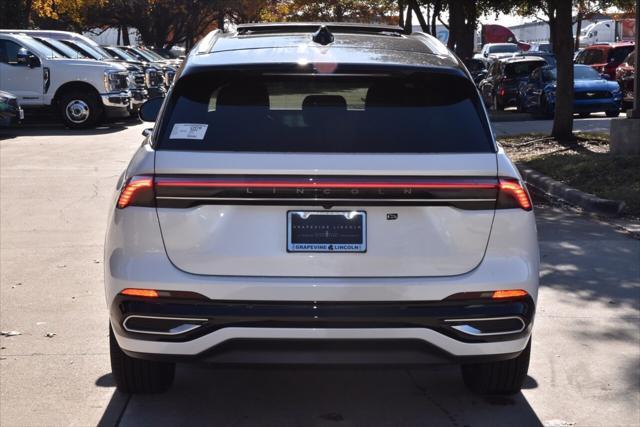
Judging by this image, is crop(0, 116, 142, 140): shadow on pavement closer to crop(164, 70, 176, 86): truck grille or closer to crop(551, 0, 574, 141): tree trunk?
crop(164, 70, 176, 86): truck grille

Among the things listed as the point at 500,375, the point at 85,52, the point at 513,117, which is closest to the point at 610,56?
the point at 513,117

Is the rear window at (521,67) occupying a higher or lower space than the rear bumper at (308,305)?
lower

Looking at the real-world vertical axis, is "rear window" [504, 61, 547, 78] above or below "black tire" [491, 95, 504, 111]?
above

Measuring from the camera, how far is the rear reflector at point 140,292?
4.60 metres

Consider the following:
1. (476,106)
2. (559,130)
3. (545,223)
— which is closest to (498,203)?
(476,106)

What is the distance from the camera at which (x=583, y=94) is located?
86.6ft

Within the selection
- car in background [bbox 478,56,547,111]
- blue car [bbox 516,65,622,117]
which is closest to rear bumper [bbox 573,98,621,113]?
blue car [bbox 516,65,622,117]

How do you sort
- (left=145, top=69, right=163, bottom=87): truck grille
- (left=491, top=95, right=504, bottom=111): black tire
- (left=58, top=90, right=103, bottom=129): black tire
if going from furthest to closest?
(left=491, top=95, right=504, bottom=111): black tire < (left=145, top=69, right=163, bottom=87): truck grille < (left=58, top=90, right=103, bottom=129): black tire

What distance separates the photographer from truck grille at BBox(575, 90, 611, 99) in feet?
86.6

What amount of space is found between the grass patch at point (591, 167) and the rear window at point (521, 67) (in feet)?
40.2

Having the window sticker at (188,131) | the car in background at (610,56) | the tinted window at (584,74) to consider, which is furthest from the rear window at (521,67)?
the window sticker at (188,131)

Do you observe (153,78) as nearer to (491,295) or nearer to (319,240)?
(319,240)

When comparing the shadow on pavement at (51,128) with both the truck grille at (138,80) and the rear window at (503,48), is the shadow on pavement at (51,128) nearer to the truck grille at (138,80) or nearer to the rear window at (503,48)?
the truck grille at (138,80)

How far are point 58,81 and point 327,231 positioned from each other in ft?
65.7
